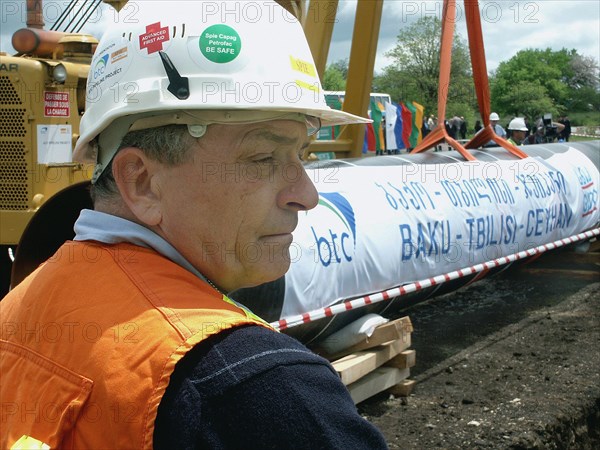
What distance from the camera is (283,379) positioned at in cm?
102

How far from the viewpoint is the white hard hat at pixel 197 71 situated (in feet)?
4.13

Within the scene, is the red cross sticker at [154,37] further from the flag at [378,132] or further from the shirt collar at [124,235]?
the flag at [378,132]

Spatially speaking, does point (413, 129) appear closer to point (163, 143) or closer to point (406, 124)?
point (406, 124)

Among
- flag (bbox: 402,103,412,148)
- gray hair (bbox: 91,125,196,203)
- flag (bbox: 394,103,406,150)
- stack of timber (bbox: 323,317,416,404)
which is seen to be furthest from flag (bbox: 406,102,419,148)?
gray hair (bbox: 91,125,196,203)

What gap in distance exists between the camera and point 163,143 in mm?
1246

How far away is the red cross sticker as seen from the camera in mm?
1307

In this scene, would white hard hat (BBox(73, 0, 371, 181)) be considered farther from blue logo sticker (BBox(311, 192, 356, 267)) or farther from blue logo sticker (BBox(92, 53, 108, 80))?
blue logo sticker (BBox(311, 192, 356, 267))

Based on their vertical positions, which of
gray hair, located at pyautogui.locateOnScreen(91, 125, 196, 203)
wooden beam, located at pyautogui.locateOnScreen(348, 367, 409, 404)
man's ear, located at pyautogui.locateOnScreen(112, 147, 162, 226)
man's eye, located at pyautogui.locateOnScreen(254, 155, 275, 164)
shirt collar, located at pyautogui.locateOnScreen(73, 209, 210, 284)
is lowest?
wooden beam, located at pyautogui.locateOnScreen(348, 367, 409, 404)

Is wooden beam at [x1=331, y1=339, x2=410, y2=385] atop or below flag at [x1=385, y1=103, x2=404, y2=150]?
below

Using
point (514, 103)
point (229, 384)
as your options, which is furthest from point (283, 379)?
point (514, 103)

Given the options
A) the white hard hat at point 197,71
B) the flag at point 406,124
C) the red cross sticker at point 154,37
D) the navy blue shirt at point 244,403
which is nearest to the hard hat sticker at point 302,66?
the white hard hat at point 197,71

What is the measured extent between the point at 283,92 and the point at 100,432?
0.64 m

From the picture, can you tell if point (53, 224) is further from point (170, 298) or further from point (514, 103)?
point (514, 103)

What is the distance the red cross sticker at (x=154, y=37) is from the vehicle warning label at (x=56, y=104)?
3817mm
